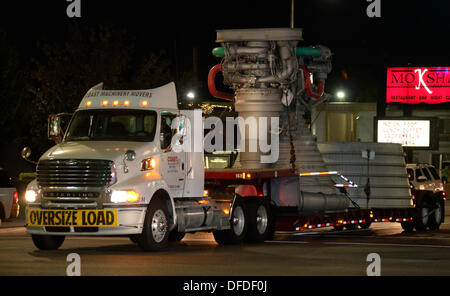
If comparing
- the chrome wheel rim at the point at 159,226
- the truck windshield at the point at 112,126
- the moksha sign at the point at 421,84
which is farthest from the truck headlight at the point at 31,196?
the moksha sign at the point at 421,84

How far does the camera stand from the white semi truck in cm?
1789

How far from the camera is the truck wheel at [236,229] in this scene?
68.2 ft

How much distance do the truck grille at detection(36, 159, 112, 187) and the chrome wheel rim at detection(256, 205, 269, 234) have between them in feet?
16.0

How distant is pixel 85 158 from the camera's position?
1792cm

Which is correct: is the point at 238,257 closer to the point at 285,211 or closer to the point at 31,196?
the point at 31,196

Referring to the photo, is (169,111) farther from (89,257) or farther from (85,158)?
(89,257)

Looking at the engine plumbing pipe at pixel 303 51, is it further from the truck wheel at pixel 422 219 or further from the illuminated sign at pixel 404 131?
the illuminated sign at pixel 404 131

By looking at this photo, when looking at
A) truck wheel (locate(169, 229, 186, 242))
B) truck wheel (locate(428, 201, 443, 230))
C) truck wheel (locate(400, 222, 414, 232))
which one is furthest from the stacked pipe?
truck wheel (locate(428, 201, 443, 230))

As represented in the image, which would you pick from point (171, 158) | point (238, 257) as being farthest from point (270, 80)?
point (238, 257)

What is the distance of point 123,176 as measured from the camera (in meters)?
18.0

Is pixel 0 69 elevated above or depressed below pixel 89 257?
above
